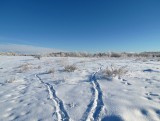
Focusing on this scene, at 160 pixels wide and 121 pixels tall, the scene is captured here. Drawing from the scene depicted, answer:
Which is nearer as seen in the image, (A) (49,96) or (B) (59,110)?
(B) (59,110)

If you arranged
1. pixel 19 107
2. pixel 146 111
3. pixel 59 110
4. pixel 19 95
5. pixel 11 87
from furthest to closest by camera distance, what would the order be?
pixel 11 87
pixel 19 95
pixel 19 107
pixel 59 110
pixel 146 111

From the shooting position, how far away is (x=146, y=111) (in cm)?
320

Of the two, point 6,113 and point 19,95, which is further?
point 19,95

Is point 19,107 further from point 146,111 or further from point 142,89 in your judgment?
point 142,89

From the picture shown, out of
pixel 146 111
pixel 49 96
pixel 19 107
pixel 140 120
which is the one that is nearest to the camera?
pixel 140 120

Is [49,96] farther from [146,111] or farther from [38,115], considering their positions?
[146,111]

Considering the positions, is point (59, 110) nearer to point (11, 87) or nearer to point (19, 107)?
→ point (19, 107)

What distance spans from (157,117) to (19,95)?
3242 millimetres

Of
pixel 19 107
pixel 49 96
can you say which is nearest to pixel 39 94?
pixel 49 96

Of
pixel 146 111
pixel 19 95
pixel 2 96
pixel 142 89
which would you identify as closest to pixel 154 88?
pixel 142 89

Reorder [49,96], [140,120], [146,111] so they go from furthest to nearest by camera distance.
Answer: [49,96] → [146,111] → [140,120]

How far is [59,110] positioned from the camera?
344 centimetres

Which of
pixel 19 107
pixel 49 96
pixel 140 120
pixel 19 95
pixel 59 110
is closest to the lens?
pixel 140 120

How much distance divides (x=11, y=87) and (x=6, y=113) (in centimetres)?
222
